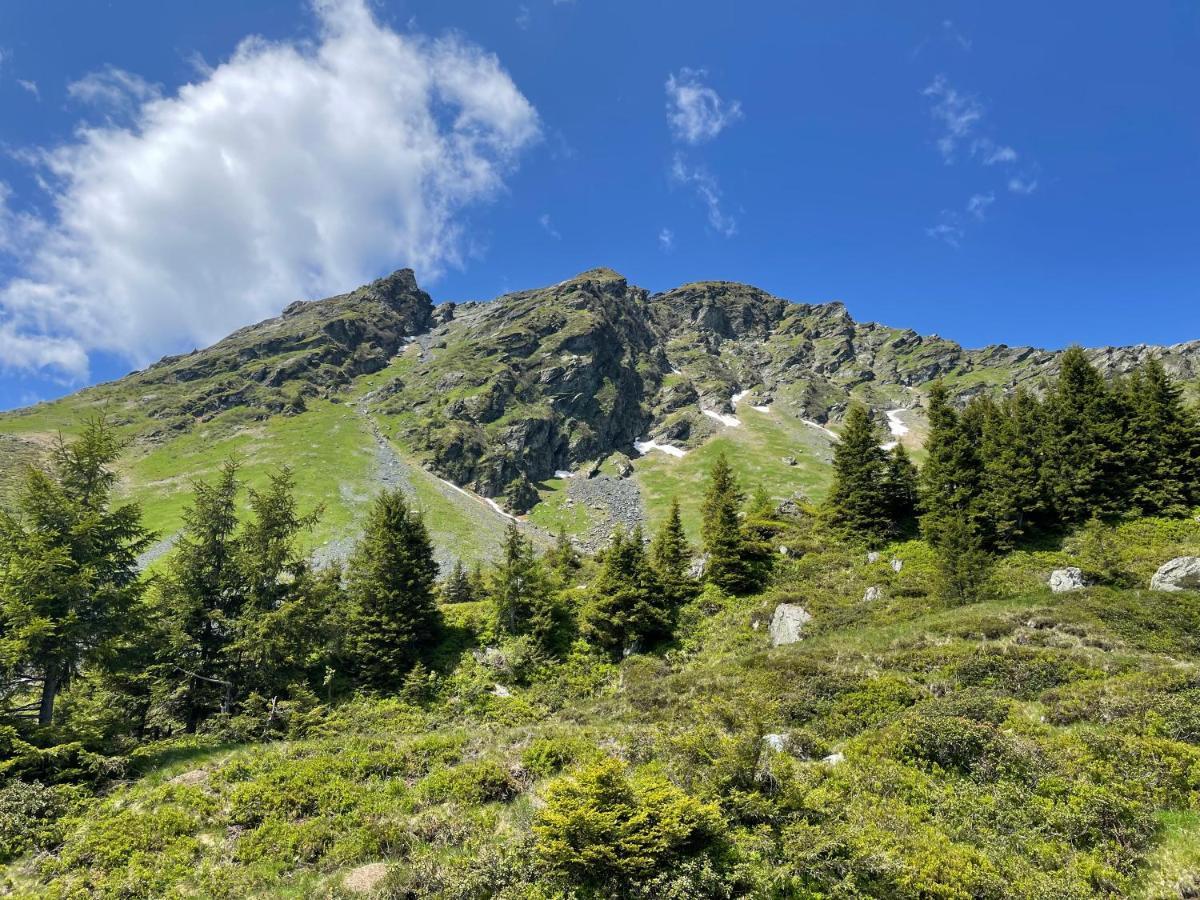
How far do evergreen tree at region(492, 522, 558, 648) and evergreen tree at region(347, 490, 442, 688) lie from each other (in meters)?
4.41

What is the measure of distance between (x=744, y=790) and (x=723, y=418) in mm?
187068

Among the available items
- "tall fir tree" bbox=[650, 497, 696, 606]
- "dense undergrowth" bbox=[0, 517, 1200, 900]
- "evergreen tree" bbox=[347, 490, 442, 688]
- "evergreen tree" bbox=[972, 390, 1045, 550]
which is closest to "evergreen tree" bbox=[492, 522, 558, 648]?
"evergreen tree" bbox=[347, 490, 442, 688]

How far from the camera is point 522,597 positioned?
109 ft

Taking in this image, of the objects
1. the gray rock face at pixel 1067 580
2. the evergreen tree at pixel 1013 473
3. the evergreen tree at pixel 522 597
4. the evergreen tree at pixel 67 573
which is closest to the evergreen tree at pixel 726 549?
the evergreen tree at pixel 522 597

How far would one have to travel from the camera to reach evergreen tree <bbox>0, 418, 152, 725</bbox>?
17047 mm

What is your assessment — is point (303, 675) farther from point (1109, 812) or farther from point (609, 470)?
point (609, 470)

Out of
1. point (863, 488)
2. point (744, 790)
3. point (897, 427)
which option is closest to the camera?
point (744, 790)

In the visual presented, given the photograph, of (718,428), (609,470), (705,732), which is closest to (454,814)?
(705,732)

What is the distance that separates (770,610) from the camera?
101 ft

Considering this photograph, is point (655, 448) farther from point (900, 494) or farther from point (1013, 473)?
point (1013, 473)

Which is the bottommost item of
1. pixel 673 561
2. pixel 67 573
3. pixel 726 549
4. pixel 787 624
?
pixel 787 624

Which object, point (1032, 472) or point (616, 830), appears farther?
point (1032, 472)

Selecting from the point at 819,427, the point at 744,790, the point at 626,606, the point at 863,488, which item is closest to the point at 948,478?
the point at 863,488

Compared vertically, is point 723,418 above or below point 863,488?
above
